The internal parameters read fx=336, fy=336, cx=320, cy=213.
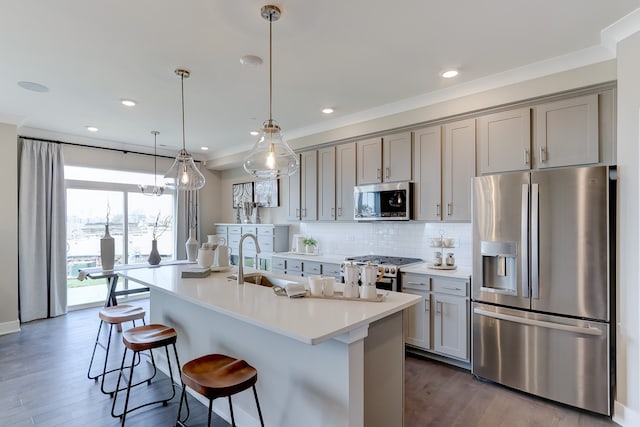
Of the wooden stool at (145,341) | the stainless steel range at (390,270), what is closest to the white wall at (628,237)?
the stainless steel range at (390,270)

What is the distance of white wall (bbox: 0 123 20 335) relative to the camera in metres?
4.42

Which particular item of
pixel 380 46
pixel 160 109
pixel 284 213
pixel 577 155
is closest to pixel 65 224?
pixel 160 109

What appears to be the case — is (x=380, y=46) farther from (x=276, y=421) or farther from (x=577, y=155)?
(x=276, y=421)

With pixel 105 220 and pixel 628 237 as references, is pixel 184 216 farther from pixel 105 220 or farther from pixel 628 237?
pixel 628 237

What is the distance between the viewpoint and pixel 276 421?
215 centimetres

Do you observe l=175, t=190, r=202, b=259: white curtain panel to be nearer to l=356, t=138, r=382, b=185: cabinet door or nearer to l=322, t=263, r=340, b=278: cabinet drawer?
l=322, t=263, r=340, b=278: cabinet drawer

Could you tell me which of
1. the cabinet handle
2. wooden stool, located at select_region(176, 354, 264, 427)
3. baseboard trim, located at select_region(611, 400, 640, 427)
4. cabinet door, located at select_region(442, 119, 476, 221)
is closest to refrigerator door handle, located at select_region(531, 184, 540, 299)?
the cabinet handle

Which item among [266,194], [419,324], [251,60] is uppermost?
[251,60]

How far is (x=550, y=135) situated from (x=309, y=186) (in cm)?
302

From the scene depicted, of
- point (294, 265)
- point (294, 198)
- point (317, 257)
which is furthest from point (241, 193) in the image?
point (317, 257)

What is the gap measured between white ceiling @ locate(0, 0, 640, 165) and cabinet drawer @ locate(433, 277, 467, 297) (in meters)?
1.94

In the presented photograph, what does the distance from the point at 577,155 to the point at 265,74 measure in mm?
2777

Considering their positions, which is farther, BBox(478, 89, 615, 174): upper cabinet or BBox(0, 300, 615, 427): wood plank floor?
BBox(478, 89, 615, 174): upper cabinet

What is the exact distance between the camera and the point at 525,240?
2.76 meters
